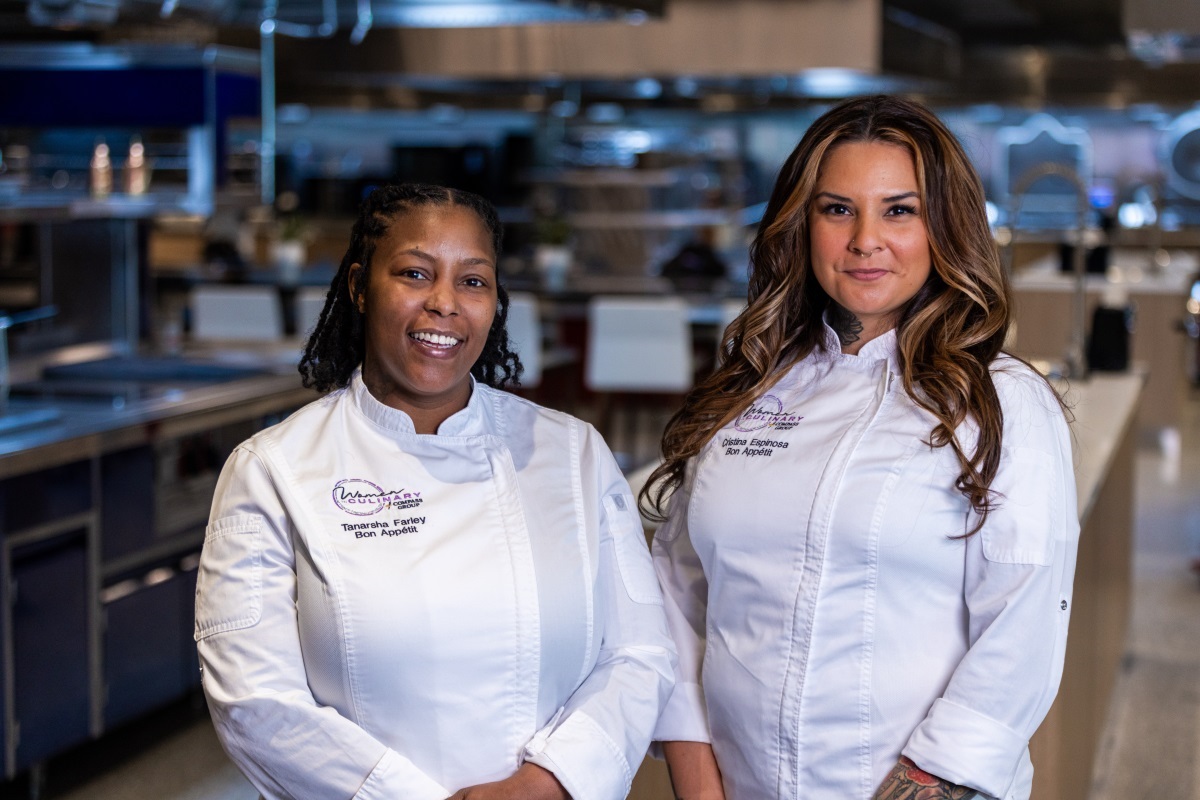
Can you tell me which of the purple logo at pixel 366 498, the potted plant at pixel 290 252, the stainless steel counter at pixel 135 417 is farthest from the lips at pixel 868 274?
the potted plant at pixel 290 252

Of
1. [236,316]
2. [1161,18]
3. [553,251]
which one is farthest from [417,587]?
[553,251]

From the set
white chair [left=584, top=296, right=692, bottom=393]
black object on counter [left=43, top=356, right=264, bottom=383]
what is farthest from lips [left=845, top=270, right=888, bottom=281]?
white chair [left=584, top=296, right=692, bottom=393]

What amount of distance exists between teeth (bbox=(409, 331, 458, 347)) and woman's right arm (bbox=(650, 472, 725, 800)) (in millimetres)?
446

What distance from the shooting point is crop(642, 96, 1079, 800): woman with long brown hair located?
168 centimetres

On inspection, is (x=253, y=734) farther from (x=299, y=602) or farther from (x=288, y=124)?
(x=288, y=124)

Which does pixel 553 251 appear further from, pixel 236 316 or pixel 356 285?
pixel 356 285

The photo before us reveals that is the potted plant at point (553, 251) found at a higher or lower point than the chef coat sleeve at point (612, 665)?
higher

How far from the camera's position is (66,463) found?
347cm

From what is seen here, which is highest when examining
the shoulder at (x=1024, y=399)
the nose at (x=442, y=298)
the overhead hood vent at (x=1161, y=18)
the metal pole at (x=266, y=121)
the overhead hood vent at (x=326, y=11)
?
the overhead hood vent at (x=1161, y=18)

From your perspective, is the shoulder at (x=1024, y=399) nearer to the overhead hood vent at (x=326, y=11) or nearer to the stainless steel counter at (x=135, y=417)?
the stainless steel counter at (x=135, y=417)

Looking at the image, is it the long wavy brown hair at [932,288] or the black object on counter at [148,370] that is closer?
the long wavy brown hair at [932,288]

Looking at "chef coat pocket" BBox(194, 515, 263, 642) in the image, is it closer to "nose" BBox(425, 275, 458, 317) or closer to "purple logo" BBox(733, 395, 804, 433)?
"nose" BBox(425, 275, 458, 317)

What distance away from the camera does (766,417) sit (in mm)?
1879

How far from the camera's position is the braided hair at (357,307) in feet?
5.56
